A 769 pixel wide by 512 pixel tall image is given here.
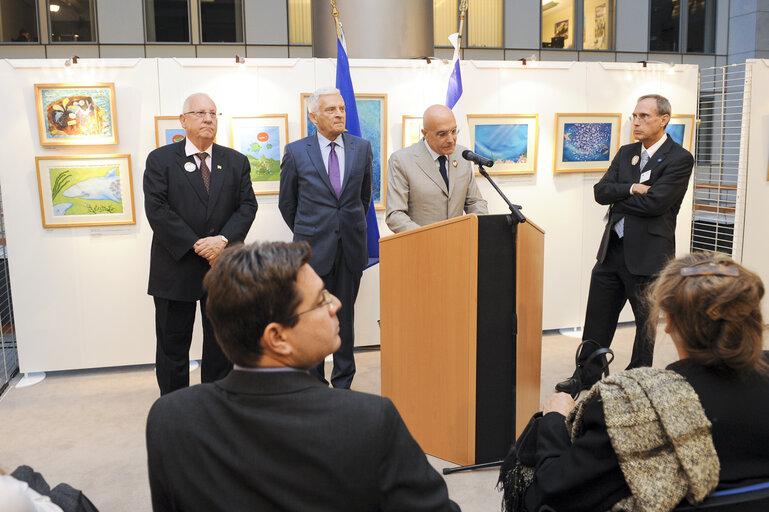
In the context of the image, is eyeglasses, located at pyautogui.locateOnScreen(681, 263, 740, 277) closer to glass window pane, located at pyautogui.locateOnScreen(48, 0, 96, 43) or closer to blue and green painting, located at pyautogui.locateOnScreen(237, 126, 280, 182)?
blue and green painting, located at pyautogui.locateOnScreen(237, 126, 280, 182)

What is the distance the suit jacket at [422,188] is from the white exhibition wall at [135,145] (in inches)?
51.2

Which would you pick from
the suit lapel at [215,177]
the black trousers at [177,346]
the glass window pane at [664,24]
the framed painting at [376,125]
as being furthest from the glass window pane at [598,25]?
the black trousers at [177,346]

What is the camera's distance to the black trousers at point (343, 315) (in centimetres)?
433

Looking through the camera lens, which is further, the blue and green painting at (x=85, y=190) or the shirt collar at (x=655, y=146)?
the blue and green painting at (x=85, y=190)

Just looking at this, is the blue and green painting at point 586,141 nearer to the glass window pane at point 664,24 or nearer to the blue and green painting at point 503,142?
the blue and green painting at point 503,142

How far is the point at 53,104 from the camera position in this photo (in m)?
4.85

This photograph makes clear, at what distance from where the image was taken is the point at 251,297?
1327 millimetres

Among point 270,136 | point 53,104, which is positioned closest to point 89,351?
point 53,104

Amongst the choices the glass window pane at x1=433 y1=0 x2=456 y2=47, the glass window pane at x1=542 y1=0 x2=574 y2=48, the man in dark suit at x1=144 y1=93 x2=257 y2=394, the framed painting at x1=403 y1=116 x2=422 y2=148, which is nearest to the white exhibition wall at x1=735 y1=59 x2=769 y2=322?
the framed painting at x1=403 y1=116 x2=422 y2=148

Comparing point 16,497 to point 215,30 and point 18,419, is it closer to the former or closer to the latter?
point 18,419

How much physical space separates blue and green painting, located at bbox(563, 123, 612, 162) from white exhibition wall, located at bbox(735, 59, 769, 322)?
1256 mm

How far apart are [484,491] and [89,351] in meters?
3.50

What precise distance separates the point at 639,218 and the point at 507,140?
1.69 meters

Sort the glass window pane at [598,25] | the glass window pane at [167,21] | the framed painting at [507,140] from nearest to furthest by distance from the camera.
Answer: the framed painting at [507,140] < the glass window pane at [167,21] < the glass window pane at [598,25]
